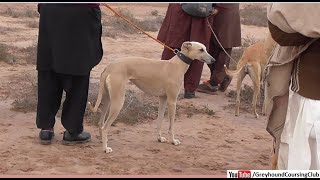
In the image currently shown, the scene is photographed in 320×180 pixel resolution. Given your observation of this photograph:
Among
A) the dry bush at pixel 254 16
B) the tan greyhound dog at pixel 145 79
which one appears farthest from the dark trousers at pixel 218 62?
the dry bush at pixel 254 16

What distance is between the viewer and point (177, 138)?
20.1 ft

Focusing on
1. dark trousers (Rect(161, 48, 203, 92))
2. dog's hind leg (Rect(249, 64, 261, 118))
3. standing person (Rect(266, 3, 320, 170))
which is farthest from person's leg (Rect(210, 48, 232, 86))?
standing person (Rect(266, 3, 320, 170))

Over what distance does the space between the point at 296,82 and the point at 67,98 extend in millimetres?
2925

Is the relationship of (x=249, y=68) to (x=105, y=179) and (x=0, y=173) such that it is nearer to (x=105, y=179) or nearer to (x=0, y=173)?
(x=0, y=173)

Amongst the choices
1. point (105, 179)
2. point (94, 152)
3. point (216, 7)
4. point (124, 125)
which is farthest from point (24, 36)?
point (105, 179)

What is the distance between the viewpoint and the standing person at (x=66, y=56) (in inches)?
198

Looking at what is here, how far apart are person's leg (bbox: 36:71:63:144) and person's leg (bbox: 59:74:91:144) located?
0.30 feet

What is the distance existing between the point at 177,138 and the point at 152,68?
963mm

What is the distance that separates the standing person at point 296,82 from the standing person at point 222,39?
4874 mm

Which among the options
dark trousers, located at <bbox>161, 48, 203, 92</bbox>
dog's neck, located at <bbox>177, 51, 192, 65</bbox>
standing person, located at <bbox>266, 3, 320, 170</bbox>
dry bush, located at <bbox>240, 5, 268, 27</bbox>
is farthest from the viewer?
dry bush, located at <bbox>240, 5, 268, 27</bbox>

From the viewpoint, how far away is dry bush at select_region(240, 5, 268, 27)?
20.8 metres

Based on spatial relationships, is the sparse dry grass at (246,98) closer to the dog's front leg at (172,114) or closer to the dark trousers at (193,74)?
the dark trousers at (193,74)

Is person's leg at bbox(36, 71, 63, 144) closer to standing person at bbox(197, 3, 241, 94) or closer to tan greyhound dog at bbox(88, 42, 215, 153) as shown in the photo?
tan greyhound dog at bbox(88, 42, 215, 153)

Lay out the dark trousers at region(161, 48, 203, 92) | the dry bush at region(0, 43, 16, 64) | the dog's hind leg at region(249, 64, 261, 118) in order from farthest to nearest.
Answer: the dry bush at region(0, 43, 16, 64) → the dark trousers at region(161, 48, 203, 92) → the dog's hind leg at region(249, 64, 261, 118)
